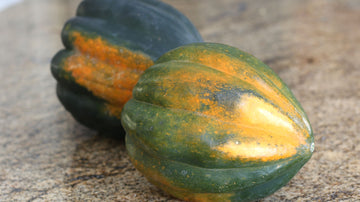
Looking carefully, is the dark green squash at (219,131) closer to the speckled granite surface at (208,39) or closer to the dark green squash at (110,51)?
the speckled granite surface at (208,39)

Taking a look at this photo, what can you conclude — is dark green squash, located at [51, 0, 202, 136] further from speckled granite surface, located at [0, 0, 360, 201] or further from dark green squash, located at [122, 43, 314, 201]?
dark green squash, located at [122, 43, 314, 201]

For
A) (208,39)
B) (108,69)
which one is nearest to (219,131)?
(108,69)

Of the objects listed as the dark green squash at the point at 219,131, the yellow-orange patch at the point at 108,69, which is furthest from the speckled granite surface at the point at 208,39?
the yellow-orange patch at the point at 108,69

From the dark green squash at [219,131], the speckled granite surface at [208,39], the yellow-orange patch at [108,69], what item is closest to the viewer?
the dark green squash at [219,131]

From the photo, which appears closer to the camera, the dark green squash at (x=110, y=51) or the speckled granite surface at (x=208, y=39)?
the speckled granite surface at (x=208, y=39)

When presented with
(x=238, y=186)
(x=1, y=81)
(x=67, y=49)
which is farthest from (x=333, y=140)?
(x=1, y=81)

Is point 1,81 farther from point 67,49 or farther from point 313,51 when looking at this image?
point 313,51

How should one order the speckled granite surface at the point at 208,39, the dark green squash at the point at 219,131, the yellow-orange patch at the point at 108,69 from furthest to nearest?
the yellow-orange patch at the point at 108,69, the speckled granite surface at the point at 208,39, the dark green squash at the point at 219,131

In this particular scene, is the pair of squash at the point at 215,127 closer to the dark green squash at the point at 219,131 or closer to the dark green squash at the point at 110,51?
the dark green squash at the point at 219,131
